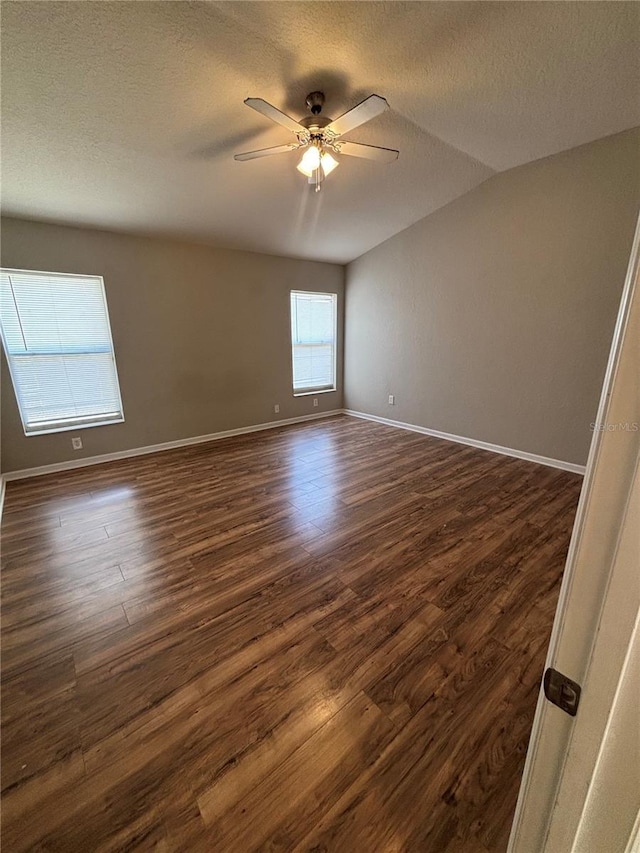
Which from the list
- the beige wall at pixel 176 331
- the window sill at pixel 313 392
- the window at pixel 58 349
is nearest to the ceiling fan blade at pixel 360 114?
the beige wall at pixel 176 331

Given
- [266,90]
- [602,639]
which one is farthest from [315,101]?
[602,639]

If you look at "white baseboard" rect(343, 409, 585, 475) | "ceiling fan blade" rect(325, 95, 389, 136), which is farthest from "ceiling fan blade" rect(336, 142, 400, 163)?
"white baseboard" rect(343, 409, 585, 475)

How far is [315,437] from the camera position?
15.4 ft

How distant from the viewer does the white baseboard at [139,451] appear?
347 cm

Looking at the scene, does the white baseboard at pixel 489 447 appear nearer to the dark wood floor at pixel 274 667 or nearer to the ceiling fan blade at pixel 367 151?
the dark wood floor at pixel 274 667

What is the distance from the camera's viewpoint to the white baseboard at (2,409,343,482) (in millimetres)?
3470

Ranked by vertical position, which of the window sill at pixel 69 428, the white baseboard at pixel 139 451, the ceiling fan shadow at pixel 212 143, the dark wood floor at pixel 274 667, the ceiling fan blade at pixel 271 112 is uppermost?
the ceiling fan shadow at pixel 212 143

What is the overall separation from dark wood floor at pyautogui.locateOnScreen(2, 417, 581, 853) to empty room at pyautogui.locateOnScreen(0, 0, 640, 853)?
0.04 feet

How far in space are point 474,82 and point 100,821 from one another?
395 centimetres

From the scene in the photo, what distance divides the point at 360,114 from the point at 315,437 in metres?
3.39

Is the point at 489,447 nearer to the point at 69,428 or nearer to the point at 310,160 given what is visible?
the point at 310,160

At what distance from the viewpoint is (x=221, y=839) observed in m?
0.99

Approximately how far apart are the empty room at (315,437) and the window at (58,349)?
3cm

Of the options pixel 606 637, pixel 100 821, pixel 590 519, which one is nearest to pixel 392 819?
pixel 100 821
